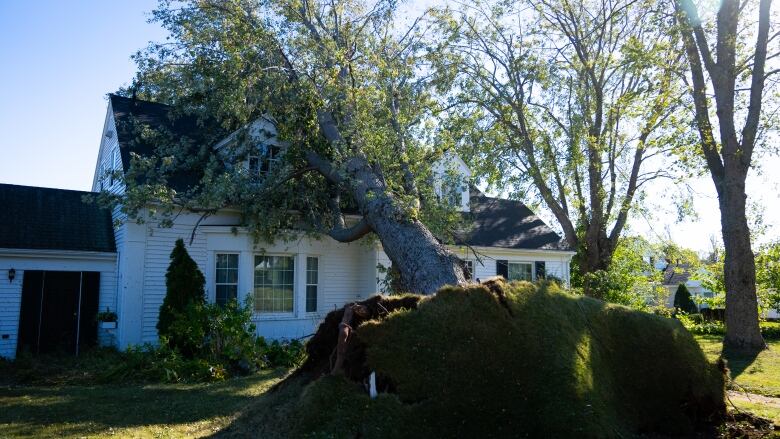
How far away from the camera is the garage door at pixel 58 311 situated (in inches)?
529

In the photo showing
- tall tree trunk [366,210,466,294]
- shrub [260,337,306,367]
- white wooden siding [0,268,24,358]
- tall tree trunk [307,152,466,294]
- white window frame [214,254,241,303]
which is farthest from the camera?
white window frame [214,254,241,303]

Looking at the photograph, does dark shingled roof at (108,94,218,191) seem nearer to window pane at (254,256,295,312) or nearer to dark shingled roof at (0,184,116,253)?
dark shingled roof at (0,184,116,253)

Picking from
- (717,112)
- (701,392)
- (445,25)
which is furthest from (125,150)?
(717,112)

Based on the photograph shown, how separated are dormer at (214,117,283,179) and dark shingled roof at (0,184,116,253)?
3616 mm

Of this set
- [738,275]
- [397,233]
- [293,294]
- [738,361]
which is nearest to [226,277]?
[293,294]

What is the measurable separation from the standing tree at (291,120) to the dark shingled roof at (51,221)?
6.78 ft

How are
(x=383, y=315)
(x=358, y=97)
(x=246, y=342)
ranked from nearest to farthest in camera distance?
(x=383, y=315) < (x=246, y=342) < (x=358, y=97)

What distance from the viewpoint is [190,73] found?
49.5ft

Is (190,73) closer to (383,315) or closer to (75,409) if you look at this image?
(75,409)

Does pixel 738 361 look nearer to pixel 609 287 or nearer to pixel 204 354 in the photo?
pixel 609 287

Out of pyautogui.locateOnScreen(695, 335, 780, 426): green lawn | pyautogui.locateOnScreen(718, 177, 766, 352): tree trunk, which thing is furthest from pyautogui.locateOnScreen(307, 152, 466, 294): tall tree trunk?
pyautogui.locateOnScreen(718, 177, 766, 352): tree trunk

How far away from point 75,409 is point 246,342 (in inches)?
156

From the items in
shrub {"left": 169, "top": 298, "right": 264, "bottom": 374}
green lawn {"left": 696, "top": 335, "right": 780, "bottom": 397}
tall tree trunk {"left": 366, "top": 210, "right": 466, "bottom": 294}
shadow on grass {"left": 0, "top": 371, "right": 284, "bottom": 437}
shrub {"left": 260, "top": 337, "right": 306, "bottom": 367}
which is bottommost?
shadow on grass {"left": 0, "top": 371, "right": 284, "bottom": 437}

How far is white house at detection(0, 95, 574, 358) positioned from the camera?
13445 mm
